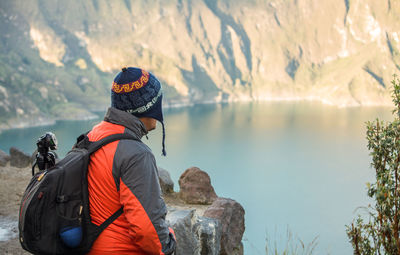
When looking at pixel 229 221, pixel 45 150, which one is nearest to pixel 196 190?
pixel 229 221

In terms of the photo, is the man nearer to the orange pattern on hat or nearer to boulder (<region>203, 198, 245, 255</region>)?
the orange pattern on hat

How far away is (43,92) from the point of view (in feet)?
322

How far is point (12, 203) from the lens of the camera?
26.5 ft

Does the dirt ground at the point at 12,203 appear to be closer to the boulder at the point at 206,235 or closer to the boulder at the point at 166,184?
the boulder at the point at 166,184

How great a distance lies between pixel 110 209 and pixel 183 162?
45922 mm

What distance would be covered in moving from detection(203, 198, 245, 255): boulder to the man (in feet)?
17.8

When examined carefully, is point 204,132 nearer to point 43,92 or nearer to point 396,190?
point 43,92

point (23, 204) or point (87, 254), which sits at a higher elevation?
point (23, 204)

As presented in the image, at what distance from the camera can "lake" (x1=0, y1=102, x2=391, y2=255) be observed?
27672mm

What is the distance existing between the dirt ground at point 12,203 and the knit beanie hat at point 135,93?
4.27m

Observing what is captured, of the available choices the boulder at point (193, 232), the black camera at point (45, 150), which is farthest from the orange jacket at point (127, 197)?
the boulder at point (193, 232)

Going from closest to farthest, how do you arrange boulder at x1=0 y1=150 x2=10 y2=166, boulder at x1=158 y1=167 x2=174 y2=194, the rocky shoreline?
the rocky shoreline
boulder at x1=158 y1=167 x2=174 y2=194
boulder at x1=0 y1=150 x2=10 y2=166

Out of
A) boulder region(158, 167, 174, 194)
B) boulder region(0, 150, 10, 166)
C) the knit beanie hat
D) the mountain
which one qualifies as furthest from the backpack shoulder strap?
the mountain

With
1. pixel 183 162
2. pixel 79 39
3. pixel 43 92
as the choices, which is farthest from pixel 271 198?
pixel 79 39
